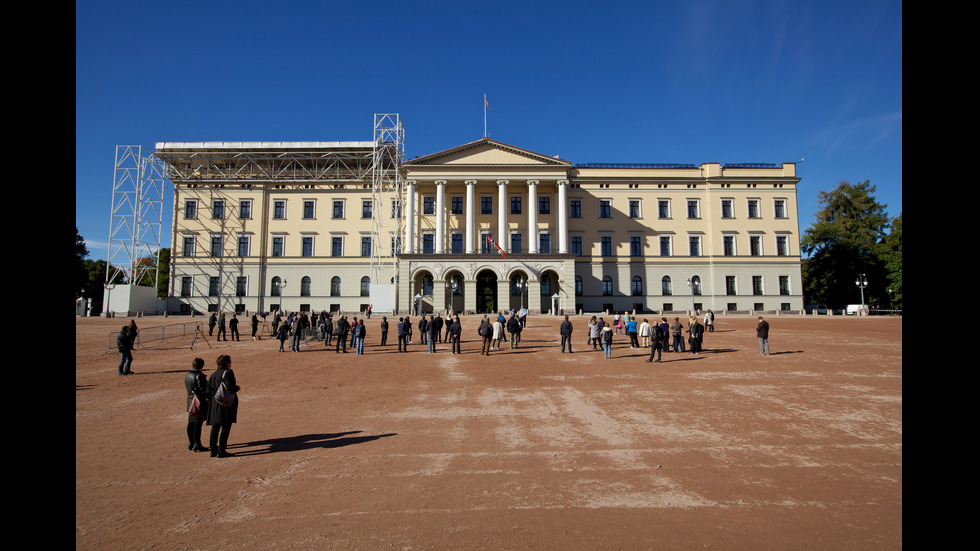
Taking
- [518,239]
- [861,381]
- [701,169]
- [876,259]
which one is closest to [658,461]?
[861,381]

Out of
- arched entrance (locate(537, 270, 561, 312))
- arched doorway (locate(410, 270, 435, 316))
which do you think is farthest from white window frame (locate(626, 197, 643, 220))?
arched doorway (locate(410, 270, 435, 316))

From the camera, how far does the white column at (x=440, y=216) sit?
1898 inches

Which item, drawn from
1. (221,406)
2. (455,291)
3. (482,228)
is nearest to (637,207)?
(482,228)

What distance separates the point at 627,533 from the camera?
16.4 ft

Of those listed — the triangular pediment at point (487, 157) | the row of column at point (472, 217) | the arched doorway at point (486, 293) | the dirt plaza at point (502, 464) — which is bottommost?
the dirt plaza at point (502, 464)

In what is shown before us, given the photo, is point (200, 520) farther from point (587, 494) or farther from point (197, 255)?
point (197, 255)

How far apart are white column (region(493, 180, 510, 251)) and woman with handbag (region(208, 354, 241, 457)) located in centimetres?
4200

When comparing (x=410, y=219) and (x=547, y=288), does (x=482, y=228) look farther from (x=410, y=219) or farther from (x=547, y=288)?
(x=547, y=288)

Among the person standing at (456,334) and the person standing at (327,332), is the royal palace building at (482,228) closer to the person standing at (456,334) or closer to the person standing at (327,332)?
the person standing at (327,332)

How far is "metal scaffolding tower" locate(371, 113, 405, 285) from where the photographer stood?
→ 165 feet

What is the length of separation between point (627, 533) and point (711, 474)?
2.19 meters

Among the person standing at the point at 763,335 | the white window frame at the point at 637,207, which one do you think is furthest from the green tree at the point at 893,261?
the person standing at the point at 763,335

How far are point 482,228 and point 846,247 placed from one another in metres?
40.9

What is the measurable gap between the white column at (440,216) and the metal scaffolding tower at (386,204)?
470 cm
